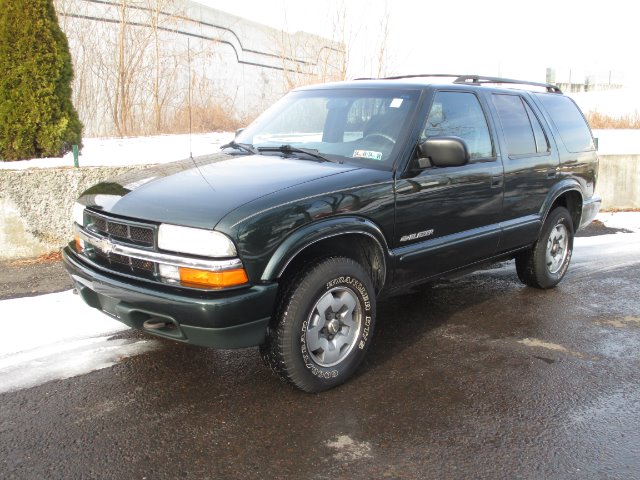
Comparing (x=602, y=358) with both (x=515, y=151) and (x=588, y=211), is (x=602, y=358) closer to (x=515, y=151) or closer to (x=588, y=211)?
(x=515, y=151)

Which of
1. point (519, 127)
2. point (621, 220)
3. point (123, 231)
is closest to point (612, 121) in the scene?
point (621, 220)

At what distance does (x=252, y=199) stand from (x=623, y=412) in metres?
2.45

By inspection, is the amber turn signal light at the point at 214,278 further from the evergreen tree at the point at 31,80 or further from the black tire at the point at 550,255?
the evergreen tree at the point at 31,80

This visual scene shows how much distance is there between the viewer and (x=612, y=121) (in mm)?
20531

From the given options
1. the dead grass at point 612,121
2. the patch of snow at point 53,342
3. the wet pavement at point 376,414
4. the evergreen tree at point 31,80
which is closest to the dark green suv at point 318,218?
the wet pavement at point 376,414

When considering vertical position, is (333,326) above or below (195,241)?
below

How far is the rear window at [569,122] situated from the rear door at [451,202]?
129 cm

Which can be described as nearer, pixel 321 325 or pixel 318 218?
pixel 318 218

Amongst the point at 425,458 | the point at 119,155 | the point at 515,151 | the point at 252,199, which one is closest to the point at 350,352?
the point at 425,458

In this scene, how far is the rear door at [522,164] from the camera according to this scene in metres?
5.05

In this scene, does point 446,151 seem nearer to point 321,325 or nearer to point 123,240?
point 321,325

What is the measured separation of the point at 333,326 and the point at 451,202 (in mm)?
1381

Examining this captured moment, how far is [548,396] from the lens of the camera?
3.72m

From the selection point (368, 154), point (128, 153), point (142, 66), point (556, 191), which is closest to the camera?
point (368, 154)
